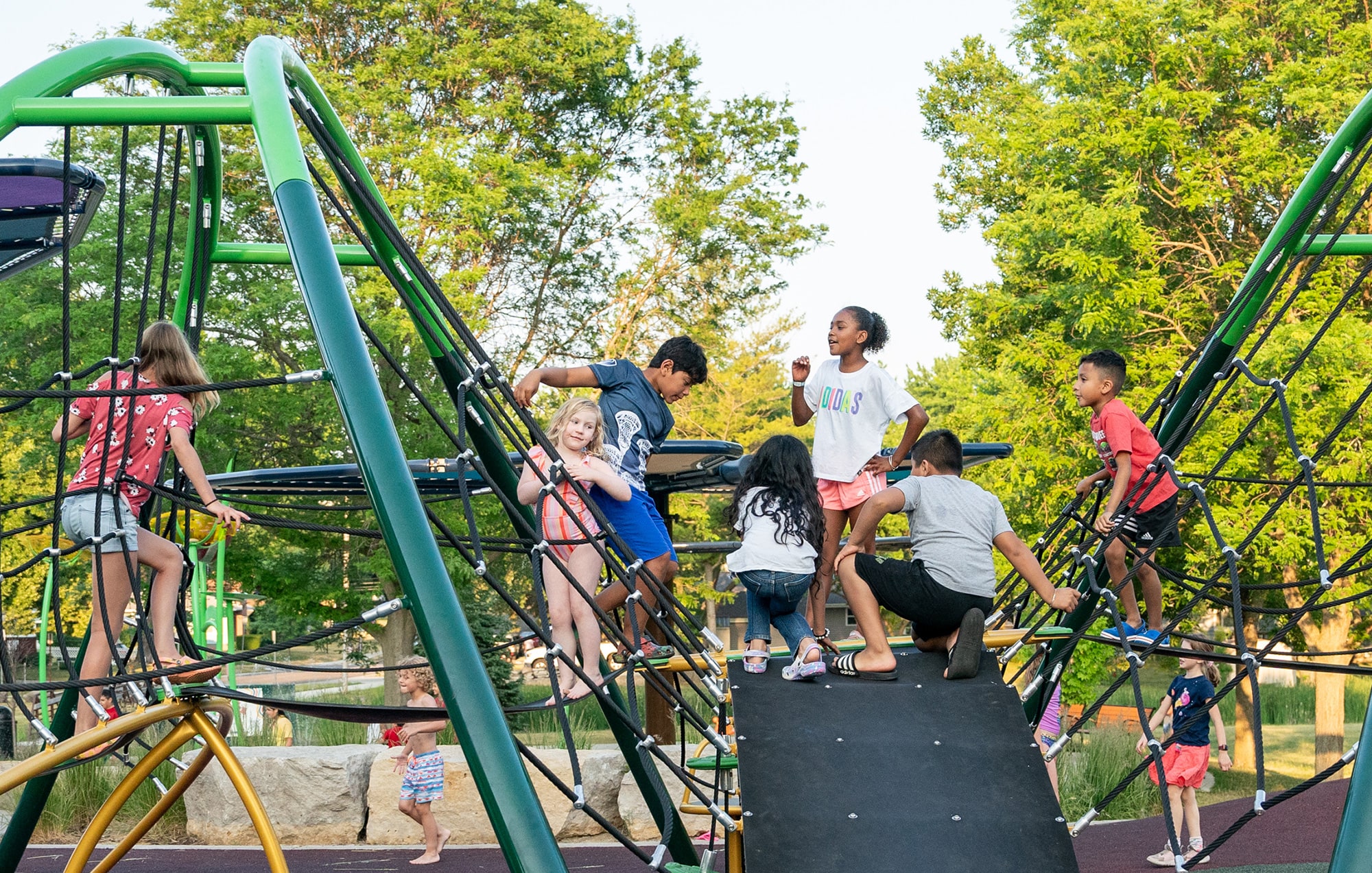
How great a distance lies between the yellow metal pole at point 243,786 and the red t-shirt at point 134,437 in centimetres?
84

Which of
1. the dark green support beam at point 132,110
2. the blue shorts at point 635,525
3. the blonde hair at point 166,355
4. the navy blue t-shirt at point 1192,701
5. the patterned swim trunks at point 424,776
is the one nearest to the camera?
→ the dark green support beam at point 132,110

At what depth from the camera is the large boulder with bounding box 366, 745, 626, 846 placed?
9164mm

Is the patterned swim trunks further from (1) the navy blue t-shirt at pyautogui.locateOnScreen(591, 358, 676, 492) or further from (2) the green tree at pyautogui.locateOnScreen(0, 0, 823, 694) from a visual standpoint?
(2) the green tree at pyautogui.locateOnScreen(0, 0, 823, 694)

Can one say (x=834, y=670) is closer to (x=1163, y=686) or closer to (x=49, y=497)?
(x=49, y=497)

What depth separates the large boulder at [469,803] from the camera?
916cm

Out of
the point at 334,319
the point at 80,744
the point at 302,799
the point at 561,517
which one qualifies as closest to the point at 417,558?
the point at 334,319

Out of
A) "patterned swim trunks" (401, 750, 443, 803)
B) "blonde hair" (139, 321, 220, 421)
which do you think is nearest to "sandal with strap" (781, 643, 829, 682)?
"blonde hair" (139, 321, 220, 421)

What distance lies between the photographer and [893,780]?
3.85 metres

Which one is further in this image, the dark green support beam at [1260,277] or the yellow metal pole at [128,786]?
the dark green support beam at [1260,277]

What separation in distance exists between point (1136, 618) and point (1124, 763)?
205 inches

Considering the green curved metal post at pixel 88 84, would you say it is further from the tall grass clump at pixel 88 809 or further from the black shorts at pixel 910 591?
the tall grass clump at pixel 88 809

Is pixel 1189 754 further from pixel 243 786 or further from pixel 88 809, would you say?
pixel 88 809

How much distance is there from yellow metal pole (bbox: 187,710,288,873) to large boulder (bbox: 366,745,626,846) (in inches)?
209

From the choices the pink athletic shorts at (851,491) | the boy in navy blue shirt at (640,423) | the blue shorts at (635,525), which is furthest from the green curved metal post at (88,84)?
the pink athletic shorts at (851,491)
